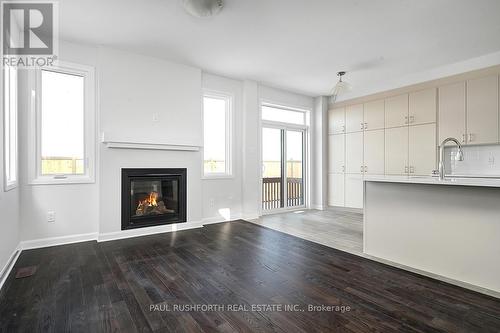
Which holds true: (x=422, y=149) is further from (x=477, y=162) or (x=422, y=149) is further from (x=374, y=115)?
(x=374, y=115)

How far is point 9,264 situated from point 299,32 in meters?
4.28

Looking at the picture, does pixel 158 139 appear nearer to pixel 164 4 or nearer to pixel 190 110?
pixel 190 110

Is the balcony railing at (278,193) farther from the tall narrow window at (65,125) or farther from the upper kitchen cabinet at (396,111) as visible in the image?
the tall narrow window at (65,125)

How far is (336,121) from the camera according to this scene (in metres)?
6.18

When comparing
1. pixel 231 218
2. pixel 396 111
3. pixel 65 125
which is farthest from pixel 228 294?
pixel 396 111

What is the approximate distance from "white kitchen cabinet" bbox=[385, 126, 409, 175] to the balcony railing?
203 centimetres

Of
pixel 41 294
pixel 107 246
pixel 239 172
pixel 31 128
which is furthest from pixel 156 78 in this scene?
pixel 41 294

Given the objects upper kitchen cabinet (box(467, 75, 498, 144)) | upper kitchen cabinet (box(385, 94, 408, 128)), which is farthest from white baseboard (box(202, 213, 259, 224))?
upper kitchen cabinet (box(467, 75, 498, 144))

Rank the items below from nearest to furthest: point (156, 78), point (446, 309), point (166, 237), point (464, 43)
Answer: point (446, 309)
point (464, 43)
point (166, 237)
point (156, 78)

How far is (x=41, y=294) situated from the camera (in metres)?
2.12

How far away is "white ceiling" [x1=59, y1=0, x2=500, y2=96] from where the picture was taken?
9.11 ft

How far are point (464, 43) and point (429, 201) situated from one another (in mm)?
2648

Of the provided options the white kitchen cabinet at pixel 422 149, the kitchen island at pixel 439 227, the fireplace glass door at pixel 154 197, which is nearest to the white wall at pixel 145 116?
the fireplace glass door at pixel 154 197

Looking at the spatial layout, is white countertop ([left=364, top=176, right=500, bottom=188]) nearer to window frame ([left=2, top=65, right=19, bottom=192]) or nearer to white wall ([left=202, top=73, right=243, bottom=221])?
white wall ([left=202, top=73, right=243, bottom=221])
